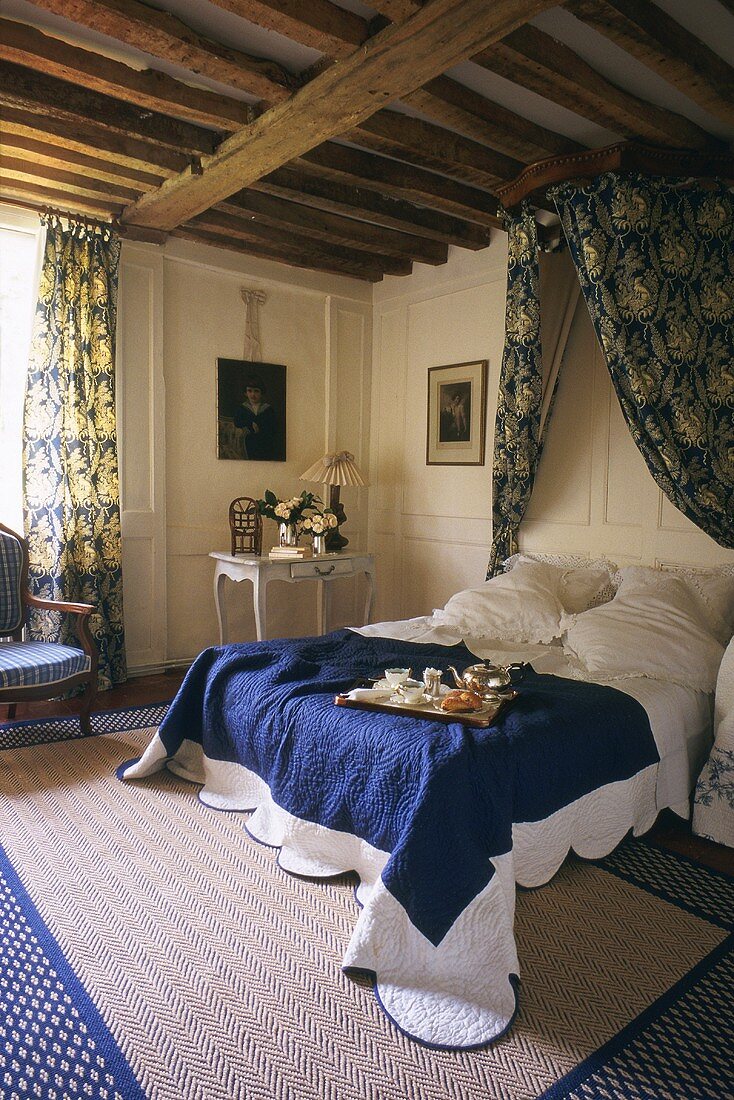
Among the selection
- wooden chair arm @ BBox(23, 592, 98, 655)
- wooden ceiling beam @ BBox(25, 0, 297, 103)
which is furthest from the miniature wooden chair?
wooden ceiling beam @ BBox(25, 0, 297, 103)

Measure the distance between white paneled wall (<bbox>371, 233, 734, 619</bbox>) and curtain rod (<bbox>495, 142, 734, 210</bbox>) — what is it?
0.82 metres

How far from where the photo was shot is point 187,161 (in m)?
3.68

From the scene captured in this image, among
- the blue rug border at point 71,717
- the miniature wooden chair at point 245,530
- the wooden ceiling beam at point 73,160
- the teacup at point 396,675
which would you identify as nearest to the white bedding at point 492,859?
the teacup at point 396,675

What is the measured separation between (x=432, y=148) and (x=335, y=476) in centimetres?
215

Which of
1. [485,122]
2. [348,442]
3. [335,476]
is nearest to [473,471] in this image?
[335,476]

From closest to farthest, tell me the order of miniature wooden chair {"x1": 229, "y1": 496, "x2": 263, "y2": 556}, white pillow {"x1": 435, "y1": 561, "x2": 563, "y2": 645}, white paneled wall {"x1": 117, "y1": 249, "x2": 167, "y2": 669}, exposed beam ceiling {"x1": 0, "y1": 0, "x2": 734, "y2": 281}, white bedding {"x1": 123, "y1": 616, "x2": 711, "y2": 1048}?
white bedding {"x1": 123, "y1": 616, "x2": 711, "y2": 1048}, exposed beam ceiling {"x1": 0, "y1": 0, "x2": 734, "y2": 281}, white pillow {"x1": 435, "y1": 561, "x2": 563, "y2": 645}, white paneled wall {"x1": 117, "y1": 249, "x2": 167, "y2": 669}, miniature wooden chair {"x1": 229, "y1": 496, "x2": 263, "y2": 556}

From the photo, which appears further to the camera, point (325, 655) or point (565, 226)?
point (565, 226)

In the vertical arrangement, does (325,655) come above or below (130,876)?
above

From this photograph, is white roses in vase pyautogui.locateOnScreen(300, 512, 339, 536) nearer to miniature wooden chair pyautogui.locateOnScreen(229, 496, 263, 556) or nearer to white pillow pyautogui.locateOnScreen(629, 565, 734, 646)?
miniature wooden chair pyautogui.locateOnScreen(229, 496, 263, 556)

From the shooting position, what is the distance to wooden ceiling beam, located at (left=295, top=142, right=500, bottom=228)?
144 inches

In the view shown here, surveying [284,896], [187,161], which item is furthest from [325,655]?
[187,161]

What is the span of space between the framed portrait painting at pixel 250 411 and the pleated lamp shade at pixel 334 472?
39 cm

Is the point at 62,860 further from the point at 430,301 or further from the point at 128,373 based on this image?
the point at 430,301

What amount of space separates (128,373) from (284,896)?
3.37 m
